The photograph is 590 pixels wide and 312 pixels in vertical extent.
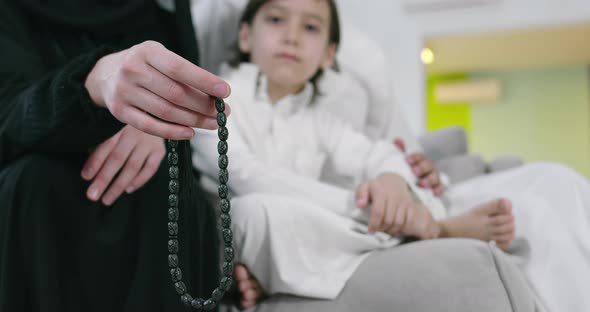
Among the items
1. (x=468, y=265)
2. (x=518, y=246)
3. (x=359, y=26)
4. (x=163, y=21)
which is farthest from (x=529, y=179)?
(x=359, y=26)

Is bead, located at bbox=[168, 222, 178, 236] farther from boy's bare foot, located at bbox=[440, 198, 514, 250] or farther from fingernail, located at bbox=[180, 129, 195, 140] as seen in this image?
boy's bare foot, located at bbox=[440, 198, 514, 250]

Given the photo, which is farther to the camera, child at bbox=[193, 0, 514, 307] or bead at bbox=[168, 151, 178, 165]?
child at bbox=[193, 0, 514, 307]

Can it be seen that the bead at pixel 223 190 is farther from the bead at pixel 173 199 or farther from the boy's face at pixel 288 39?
the boy's face at pixel 288 39

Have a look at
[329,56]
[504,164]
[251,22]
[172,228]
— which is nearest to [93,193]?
[172,228]

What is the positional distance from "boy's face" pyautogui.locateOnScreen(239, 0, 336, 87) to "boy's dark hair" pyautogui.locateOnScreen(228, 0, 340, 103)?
0.09ft

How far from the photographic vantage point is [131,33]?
94 cm

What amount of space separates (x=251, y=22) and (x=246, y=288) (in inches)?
24.3

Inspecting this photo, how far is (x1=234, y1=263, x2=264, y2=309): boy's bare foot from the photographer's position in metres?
0.78

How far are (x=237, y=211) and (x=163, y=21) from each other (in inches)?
15.1

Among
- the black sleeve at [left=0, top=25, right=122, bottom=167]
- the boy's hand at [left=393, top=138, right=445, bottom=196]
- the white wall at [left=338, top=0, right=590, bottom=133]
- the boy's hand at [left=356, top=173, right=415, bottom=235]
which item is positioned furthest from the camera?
the white wall at [left=338, top=0, right=590, bottom=133]

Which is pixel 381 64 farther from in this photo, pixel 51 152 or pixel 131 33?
pixel 51 152

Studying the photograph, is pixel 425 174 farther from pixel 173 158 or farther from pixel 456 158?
pixel 173 158

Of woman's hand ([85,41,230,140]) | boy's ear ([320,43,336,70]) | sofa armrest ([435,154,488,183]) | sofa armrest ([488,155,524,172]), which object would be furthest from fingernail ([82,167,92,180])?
sofa armrest ([488,155,524,172])

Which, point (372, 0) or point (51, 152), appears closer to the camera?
point (51, 152)
